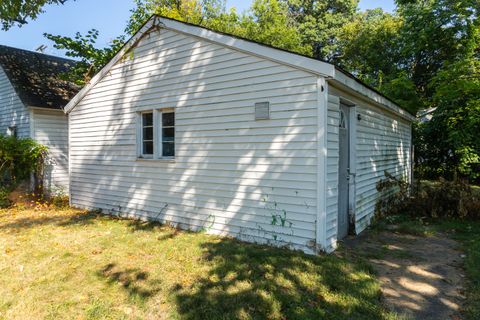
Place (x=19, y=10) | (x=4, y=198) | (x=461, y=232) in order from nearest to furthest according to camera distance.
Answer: (x=461, y=232) → (x=4, y=198) → (x=19, y=10)

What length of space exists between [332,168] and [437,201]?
4607mm

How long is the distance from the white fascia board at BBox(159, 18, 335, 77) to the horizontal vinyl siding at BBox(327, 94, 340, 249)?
0.57 m

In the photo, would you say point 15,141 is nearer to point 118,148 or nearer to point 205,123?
point 118,148

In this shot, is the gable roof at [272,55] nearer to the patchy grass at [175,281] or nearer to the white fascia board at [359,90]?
the white fascia board at [359,90]

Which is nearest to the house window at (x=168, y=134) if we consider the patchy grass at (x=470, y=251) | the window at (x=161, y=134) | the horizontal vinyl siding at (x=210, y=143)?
the window at (x=161, y=134)

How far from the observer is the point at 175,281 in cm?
412

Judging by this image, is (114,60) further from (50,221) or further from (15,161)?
(15,161)

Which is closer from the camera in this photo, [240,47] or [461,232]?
[240,47]

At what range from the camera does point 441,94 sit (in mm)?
10805

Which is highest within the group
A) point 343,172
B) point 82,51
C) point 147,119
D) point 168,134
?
point 82,51

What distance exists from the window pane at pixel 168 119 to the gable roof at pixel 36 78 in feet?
23.1


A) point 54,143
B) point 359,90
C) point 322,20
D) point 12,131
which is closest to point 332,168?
point 359,90

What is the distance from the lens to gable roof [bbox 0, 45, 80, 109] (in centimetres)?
1199

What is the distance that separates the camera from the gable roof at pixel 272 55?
4926 millimetres
